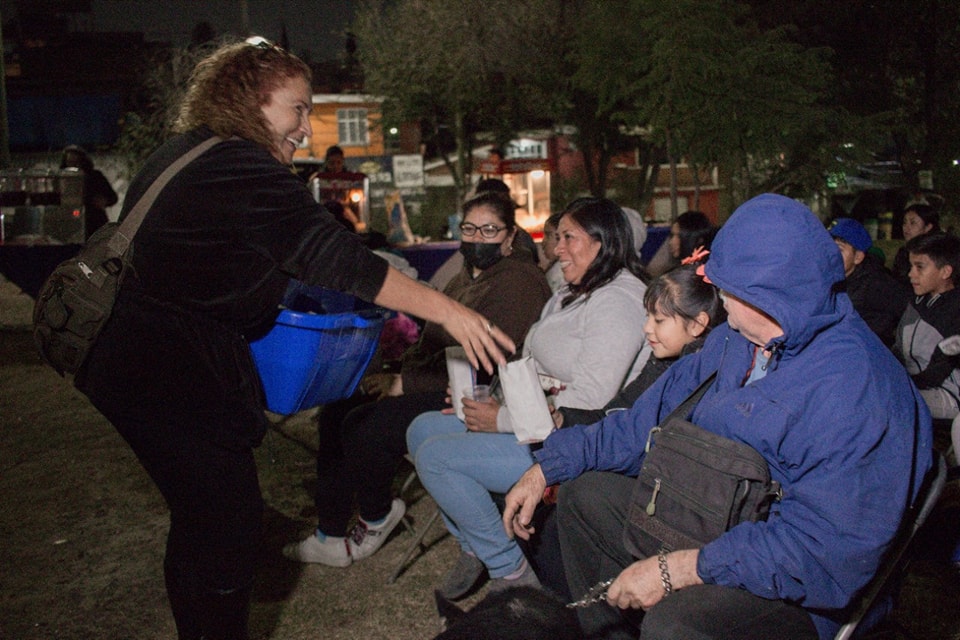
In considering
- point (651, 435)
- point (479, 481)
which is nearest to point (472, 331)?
point (651, 435)

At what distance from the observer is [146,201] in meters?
2.19

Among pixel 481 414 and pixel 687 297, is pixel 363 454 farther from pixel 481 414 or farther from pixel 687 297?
pixel 687 297

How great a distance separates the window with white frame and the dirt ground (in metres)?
30.4

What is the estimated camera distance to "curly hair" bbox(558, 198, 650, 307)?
136 inches

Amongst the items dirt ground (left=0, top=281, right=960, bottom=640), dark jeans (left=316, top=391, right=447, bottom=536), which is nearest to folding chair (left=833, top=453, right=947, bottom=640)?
dirt ground (left=0, top=281, right=960, bottom=640)

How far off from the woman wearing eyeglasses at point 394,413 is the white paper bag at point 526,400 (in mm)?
923

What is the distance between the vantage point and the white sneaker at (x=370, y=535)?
12.6ft

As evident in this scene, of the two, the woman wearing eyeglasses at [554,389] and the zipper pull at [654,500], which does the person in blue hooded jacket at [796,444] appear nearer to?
the zipper pull at [654,500]

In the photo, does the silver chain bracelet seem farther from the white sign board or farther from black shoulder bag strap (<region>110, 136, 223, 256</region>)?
the white sign board

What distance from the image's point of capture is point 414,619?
338cm

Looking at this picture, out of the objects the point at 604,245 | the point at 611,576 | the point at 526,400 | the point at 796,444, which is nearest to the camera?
the point at 796,444

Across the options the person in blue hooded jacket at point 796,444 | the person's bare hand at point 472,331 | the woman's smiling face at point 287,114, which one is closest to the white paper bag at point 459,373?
the person's bare hand at point 472,331

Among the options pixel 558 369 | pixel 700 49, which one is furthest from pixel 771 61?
pixel 558 369

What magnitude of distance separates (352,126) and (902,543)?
3486 centimetres
